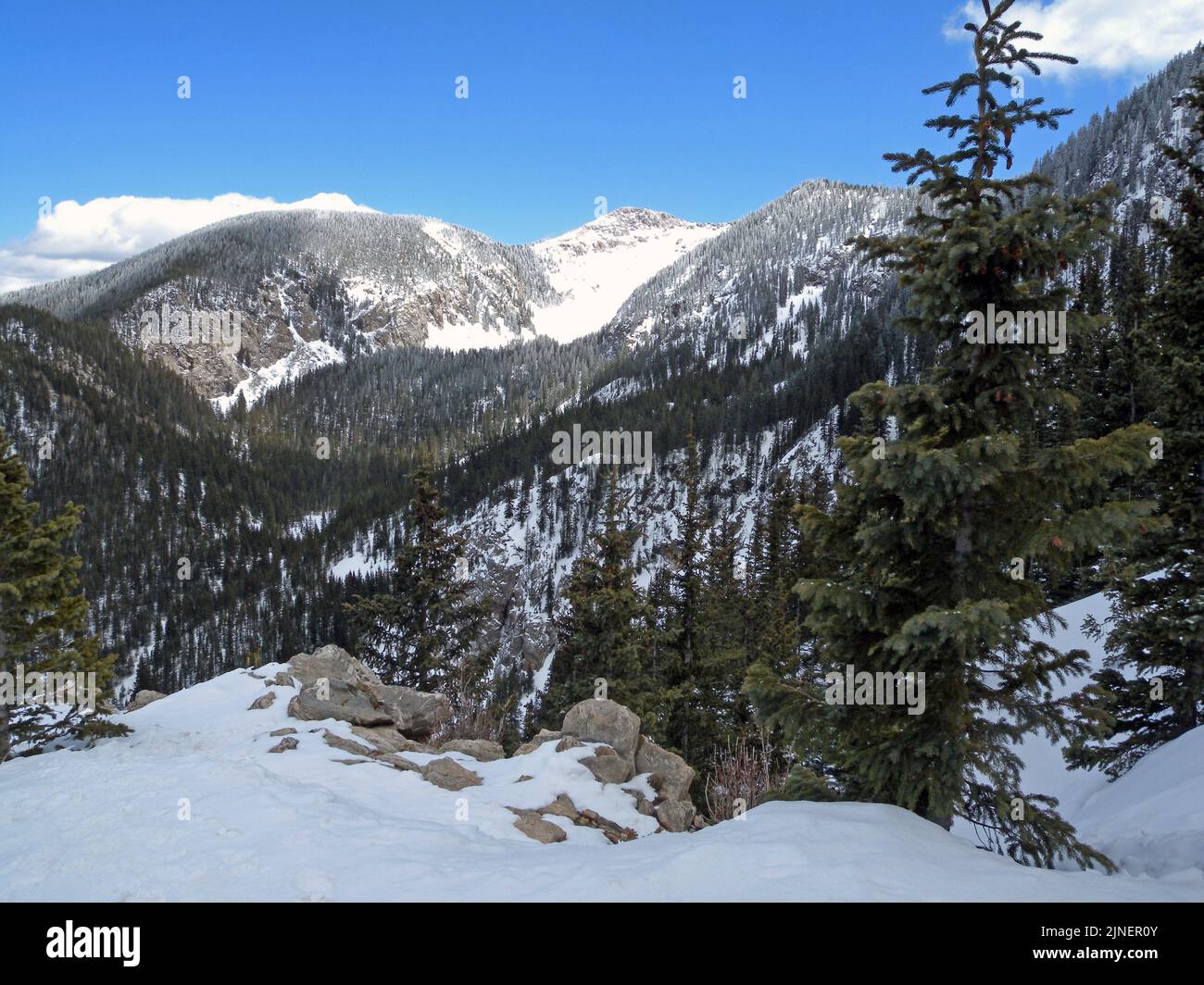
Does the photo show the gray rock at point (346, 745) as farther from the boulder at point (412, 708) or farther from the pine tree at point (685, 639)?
the pine tree at point (685, 639)

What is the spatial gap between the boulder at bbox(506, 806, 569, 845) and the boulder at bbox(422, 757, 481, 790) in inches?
73.2

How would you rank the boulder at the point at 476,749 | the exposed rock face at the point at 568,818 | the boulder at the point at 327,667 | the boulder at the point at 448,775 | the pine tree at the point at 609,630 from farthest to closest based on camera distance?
the pine tree at the point at 609,630 → the boulder at the point at 327,667 → the boulder at the point at 476,749 → the boulder at the point at 448,775 → the exposed rock face at the point at 568,818

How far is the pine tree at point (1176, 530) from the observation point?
1070cm

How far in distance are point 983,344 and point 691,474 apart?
18.2 meters

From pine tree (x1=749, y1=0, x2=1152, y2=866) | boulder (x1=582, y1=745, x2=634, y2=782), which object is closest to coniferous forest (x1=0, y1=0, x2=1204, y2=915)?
pine tree (x1=749, y1=0, x2=1152, y2=866)

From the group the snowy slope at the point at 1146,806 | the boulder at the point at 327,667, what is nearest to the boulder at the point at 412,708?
the boulder at the point at 327,667

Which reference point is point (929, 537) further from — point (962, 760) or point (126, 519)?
point (126, 519)

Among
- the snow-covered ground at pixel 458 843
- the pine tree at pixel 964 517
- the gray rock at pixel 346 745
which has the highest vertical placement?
the pine tree at pixel 964 517

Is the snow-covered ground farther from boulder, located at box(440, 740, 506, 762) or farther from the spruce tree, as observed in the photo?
the spruce tree

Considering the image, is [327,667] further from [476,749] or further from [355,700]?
[476,749]

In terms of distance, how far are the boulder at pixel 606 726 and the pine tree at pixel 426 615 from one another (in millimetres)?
9668

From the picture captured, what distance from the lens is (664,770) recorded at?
13656 mm

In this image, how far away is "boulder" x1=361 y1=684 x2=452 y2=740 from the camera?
1678 centimetres

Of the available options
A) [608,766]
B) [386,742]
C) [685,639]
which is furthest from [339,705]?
[685,639]
